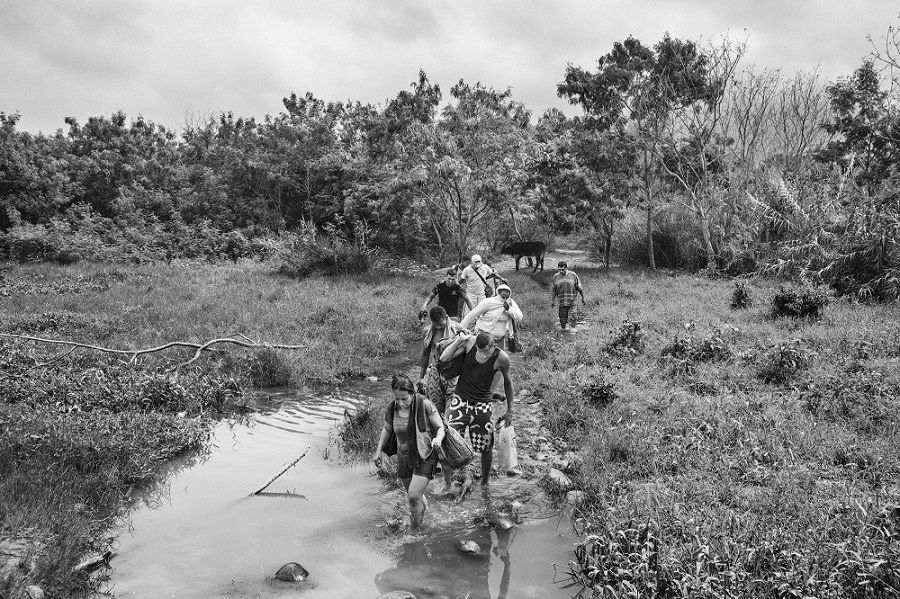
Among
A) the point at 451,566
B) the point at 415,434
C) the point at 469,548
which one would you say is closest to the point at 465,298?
the point at 415,434

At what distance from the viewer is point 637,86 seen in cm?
2422

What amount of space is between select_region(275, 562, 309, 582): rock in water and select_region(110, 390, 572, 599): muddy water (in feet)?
0.25

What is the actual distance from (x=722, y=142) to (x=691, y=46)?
439 cm

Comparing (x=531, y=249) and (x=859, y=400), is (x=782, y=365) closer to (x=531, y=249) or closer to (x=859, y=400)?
(x=859, y=400)

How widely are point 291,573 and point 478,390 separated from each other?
8.02ft

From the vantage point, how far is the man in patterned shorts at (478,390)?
5.96 metres

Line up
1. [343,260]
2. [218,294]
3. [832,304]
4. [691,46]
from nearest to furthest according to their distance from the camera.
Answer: [832,304], [218,294], [343,260], [691,46]

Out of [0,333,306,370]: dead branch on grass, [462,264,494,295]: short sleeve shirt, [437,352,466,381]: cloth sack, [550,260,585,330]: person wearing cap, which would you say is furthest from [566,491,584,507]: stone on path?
[550,260,585,330]: person wearing cap

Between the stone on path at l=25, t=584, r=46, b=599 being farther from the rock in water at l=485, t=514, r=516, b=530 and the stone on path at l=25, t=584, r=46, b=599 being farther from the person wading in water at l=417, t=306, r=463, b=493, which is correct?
the person wading in water at l=417, t=306, r=463, b=493

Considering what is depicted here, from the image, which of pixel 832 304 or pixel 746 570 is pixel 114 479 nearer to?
pixel 746 570

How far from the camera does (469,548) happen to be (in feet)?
16.9

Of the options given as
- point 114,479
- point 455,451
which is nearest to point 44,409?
point 114,479

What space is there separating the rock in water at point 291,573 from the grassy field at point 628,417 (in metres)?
1.51

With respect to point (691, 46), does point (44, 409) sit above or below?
below
